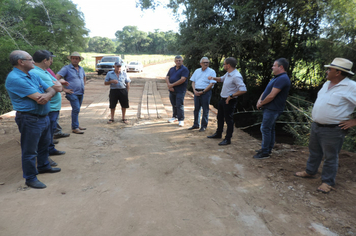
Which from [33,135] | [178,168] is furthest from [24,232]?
[178,168]

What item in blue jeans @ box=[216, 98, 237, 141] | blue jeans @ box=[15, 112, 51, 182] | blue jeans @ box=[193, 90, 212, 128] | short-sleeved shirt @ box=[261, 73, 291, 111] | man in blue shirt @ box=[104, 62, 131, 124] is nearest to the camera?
blue jeans @ box=[15, 112, 51, 182]

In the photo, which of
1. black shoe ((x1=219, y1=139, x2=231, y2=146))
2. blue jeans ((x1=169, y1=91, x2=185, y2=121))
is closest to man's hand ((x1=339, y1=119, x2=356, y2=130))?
black shoe ((x1=219, y1=139, x2=231, y2=146))

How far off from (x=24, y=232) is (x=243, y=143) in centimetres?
400

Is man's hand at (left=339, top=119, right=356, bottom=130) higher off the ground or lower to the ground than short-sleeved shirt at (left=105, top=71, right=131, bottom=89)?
lower

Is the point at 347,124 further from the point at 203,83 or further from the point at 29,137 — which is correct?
the point at 29,137

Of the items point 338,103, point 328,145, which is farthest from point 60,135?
point 338,103

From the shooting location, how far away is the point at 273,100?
3859 mm

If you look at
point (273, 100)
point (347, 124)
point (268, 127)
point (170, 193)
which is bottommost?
point (170, 193)

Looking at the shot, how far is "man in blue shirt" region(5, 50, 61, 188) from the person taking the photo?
2.76m

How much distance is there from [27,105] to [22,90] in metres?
0.19

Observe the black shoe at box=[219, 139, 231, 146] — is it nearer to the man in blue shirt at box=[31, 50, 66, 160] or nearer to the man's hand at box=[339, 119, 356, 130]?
the man's hand at box=[339, 119, 356, 130]

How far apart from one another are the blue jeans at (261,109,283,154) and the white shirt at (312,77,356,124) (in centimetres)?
90

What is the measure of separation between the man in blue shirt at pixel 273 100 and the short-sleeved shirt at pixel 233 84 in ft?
1.86

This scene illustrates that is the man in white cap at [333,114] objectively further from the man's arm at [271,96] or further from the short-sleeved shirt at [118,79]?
the short-sleeved shirt at [118,79]
